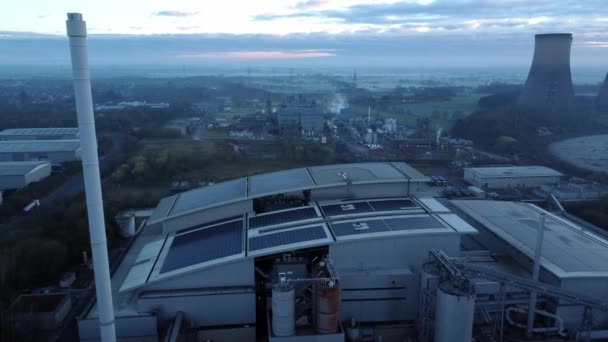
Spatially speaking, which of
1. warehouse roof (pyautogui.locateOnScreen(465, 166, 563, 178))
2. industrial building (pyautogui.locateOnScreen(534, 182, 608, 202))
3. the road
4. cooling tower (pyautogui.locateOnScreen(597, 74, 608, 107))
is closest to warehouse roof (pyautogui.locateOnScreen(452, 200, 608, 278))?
industrial building (pyautogui.locateOnScreen(534, 182, 608, 202))

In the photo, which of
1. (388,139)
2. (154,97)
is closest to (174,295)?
(388,139)

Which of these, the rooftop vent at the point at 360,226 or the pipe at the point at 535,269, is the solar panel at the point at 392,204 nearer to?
the rooftop vent at the point at 360,226

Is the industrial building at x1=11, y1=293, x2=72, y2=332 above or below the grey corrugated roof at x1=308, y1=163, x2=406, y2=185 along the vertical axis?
below

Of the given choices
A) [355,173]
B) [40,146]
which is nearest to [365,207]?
[355,173]

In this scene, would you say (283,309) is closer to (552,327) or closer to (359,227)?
(359,227)

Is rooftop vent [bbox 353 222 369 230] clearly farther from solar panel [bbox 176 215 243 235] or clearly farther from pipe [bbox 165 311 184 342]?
pipe [bbox 165 311 184 342]

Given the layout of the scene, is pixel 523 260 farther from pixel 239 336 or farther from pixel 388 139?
pixel 388 139
